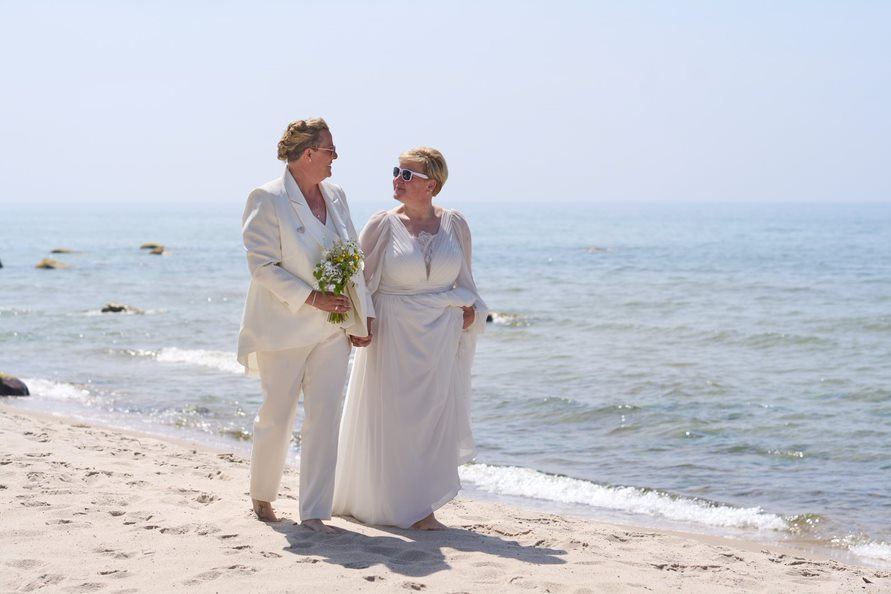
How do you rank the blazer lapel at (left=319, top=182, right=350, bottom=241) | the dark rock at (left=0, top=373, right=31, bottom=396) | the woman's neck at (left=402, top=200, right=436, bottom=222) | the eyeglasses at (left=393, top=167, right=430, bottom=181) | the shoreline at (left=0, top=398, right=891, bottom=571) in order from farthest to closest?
the dark rock at (left=0, top=373, right=31, bottom=396) → the shoreline at (left=0, top=398, right=891, bottom=571) → the woman's neck at (left=402, top=200, right=436, bottom=222) → the eyeglasses at (left=393, top=167, right=430, bottom=181) → the blazer lapel at (left=319, top=182, right=350, bottom=241)

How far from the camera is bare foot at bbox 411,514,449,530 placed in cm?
626

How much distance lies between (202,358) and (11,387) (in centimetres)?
410

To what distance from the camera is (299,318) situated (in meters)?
5.84

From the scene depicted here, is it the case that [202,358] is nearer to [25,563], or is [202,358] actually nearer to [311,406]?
[311,406]

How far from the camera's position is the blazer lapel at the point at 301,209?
5.88 metres

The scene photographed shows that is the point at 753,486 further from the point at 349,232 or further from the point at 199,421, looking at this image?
the point at 199,421

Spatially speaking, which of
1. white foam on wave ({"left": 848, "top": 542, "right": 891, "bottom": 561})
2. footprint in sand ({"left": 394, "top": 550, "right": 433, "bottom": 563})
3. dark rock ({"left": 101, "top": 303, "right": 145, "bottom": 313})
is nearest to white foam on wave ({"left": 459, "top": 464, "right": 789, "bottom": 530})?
white foam on wave ({"left": 848, "top": 542, "right": 891, "bottom": 561})

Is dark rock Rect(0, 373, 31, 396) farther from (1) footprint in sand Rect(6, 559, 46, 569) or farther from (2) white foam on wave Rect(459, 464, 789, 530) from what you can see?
(1) footprint in sand Rect(6, 559, 46, 569)

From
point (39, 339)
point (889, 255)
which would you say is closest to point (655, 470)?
point (39, 339)

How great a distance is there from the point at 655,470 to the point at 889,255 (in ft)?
120

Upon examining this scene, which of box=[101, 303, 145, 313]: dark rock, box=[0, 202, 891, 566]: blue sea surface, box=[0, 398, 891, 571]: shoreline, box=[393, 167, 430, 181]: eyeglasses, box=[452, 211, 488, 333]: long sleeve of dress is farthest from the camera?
box=[101, 303, 145, 313]: dark rock

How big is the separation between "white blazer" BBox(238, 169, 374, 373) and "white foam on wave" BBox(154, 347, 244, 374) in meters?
9.23

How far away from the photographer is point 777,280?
3183 centimetres

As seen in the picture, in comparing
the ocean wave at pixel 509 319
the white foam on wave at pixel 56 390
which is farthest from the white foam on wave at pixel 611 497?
the ocean wave at pixel 509 319
